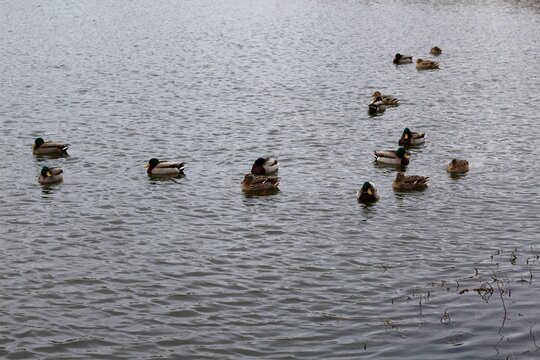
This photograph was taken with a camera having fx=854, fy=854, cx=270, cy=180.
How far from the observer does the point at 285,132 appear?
109 feet

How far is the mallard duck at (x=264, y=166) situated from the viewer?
2653 centimetres

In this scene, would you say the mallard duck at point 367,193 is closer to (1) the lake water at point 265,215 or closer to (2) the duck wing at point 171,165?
(1) the lake water at point 265,215

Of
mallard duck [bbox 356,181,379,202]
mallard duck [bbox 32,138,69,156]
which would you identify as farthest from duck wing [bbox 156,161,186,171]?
mallard duck [bbox 356,181,379,202]

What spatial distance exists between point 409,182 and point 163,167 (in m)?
7.59

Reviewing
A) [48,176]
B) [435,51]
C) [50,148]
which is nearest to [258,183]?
[48,176]

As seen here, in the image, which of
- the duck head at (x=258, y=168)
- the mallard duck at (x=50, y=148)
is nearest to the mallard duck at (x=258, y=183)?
the duck head at (x=258, y=168)

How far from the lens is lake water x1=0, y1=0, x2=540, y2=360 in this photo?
621 inches

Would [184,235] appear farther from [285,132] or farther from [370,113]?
[370,113]

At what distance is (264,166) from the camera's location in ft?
87.6

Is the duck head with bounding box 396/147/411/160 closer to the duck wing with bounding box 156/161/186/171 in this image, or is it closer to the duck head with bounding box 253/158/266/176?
the duck head with bounding box 253/158/266/176

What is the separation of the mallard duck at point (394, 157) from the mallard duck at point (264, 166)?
3842 mm

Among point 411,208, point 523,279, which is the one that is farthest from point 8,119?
point 523,279

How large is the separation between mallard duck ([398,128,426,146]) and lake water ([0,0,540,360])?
41 centimetres

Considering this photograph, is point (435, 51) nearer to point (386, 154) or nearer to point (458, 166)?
point (386, 154)
